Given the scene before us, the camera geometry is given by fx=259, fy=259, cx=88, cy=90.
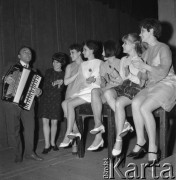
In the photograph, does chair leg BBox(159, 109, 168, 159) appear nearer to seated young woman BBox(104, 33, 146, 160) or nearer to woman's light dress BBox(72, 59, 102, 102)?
seated young woman BBox(104, 33, 146, 160)

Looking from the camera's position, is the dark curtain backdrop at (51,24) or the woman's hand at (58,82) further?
the dark curtain backdrop at (51,24)

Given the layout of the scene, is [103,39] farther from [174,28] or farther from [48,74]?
[48,74]

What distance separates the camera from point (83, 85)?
3.77m

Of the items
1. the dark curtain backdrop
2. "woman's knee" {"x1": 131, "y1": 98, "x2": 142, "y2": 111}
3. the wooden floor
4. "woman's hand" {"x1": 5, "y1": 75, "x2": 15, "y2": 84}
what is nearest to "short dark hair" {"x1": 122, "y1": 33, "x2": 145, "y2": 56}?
"woman's knee" {"x1": 131, "y1": 98, "x2": 142, "y2": 111}

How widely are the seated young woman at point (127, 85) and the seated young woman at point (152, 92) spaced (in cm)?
13

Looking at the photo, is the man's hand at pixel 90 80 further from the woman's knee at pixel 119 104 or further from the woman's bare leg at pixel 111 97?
the woman's knee at pixel 119 104

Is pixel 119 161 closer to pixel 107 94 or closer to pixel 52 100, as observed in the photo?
pixel 107 94

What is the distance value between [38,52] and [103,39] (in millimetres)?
1877

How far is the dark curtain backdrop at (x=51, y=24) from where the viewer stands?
4.61 meters

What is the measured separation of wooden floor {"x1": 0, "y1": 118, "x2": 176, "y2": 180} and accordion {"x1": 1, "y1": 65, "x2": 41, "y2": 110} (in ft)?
2.70

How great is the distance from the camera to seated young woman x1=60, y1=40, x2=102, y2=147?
3498 millimetres

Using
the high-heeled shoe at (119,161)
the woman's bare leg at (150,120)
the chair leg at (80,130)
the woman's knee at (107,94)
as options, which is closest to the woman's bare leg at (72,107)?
the chair leg at (80,130)

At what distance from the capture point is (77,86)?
388cm

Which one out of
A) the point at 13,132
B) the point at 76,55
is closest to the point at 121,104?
the point at 76,55
